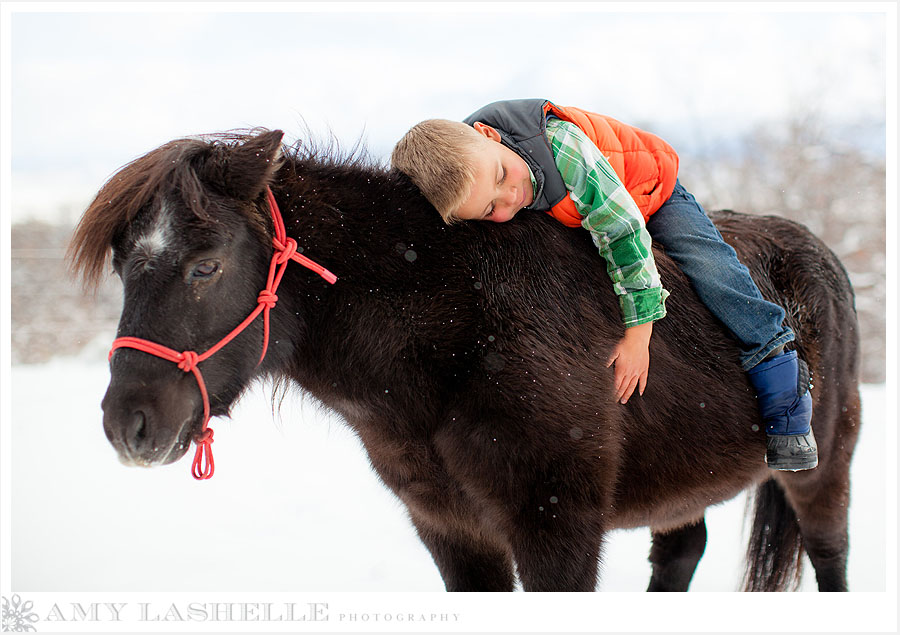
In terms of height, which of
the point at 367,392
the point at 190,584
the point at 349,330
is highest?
the point at 349,330

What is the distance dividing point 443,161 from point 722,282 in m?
1.28

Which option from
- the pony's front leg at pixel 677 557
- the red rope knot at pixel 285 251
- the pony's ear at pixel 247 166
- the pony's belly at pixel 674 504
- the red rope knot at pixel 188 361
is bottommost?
the pony's front leg at pixel 677 557

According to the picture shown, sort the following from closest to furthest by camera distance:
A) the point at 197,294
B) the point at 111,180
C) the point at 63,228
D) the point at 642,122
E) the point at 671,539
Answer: the point at 197,294 < the point at 111,180 < the point at 671,539 < the point at 63,228 < the point at 642,122

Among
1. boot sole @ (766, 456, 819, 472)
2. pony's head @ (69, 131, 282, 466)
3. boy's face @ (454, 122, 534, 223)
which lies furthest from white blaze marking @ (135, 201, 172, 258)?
boot sole @ (766, 456, 819, 472)

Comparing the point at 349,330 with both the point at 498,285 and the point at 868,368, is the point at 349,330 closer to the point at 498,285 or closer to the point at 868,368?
the point at 498,285

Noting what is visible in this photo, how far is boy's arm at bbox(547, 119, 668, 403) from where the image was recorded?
7.17 ft

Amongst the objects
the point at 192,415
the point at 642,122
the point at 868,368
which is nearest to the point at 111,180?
the point at 192,415

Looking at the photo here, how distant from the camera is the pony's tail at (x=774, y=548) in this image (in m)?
3.57

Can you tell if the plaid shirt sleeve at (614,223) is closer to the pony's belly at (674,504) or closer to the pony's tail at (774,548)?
the pony's belly at (674,504)

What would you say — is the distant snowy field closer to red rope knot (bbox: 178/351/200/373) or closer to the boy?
red rope knot (bbox: 178/351/200/373)

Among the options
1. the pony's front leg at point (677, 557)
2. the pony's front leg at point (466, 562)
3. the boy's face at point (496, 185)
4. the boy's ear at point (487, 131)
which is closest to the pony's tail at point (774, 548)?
the pony's front leg at point (677, 557)

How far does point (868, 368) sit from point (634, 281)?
13.0m

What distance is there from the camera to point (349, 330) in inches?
85.7

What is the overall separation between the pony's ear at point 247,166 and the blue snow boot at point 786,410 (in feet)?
6.71
